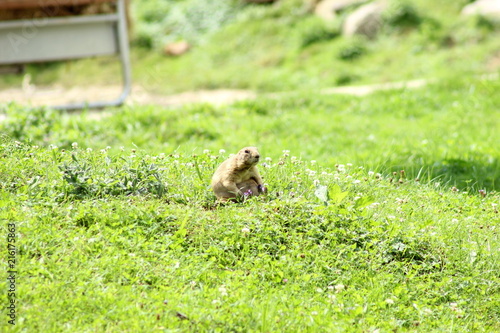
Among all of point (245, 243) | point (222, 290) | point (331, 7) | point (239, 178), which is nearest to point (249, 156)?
point (239, 178)

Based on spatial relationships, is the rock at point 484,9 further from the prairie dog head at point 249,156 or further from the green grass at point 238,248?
the prairie dog head at point 249,156

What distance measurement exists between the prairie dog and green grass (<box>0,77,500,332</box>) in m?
0.12

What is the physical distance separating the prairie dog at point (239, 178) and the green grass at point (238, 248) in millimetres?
124

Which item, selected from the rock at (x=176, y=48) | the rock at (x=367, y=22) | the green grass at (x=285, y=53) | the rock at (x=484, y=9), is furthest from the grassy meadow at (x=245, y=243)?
the rock at (x=176, y=48)

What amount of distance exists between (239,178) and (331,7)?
14.2m

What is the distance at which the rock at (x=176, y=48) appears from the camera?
19.0 m

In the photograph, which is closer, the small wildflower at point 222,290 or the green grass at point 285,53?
the small wildflower at point 222,290

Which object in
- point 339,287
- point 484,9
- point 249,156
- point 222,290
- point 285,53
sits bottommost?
point 285,53

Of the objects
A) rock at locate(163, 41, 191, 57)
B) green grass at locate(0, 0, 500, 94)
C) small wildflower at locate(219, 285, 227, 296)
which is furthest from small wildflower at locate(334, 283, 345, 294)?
rock at locate(163, 41, 191, 57)

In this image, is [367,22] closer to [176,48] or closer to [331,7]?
[331,7]

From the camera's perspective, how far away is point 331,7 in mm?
17562

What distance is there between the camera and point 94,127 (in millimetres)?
8266

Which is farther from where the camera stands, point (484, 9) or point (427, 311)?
point (484, 9)

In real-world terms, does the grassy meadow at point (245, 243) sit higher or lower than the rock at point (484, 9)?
lower
